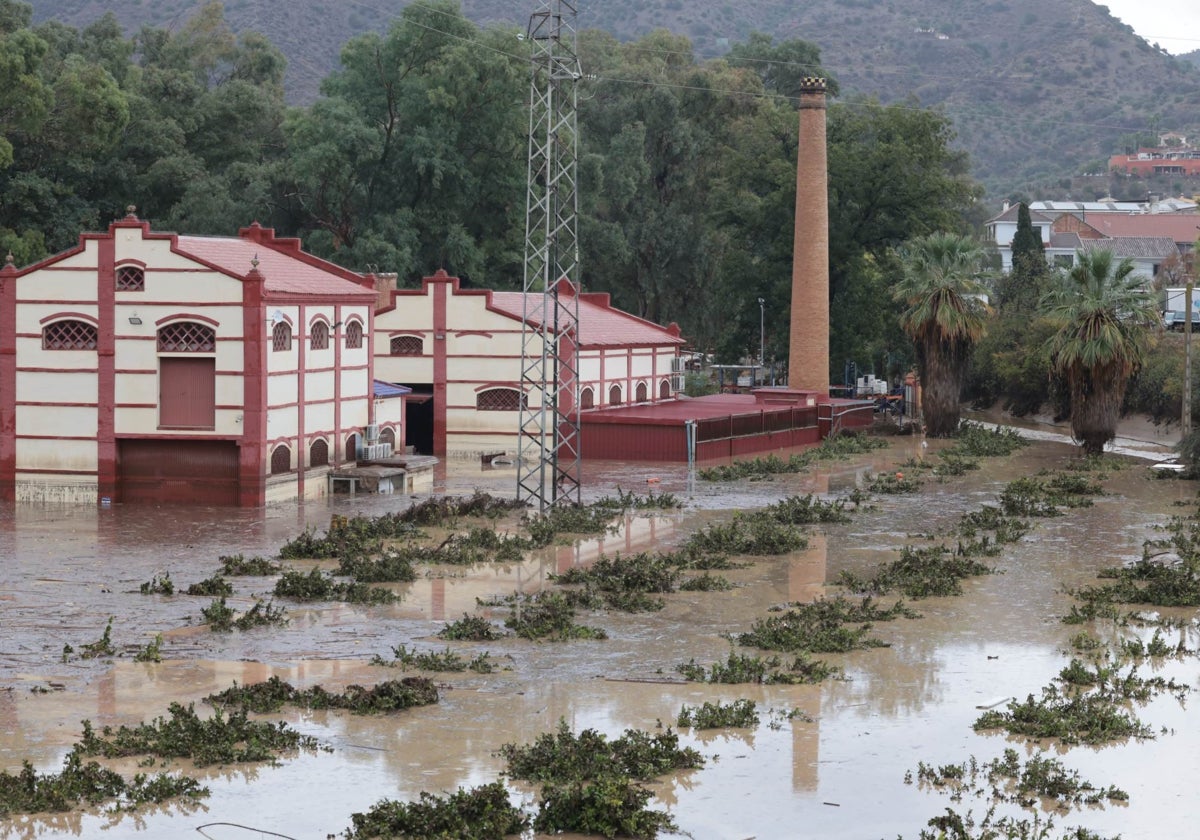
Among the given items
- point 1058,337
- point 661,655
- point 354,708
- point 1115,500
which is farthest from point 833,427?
point 354,708

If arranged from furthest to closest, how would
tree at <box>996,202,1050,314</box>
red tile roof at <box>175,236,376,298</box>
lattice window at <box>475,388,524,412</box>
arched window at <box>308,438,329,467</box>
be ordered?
tree at <box>996,202,1050,314</box> → lattice window at <box>475,388,524,412</box> → arched window at <box>308,438,329,467</box> → red tile roof at <box>175,236,376,298</box>

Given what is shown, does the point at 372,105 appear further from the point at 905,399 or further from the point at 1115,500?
the point at 1115,500

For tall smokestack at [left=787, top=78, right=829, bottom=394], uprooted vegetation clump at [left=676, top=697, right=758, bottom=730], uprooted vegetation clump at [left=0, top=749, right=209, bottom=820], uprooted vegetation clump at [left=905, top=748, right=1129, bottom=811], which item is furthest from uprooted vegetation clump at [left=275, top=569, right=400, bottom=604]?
tall smokestack at [left=787, top=78, right=829, bottom=394]

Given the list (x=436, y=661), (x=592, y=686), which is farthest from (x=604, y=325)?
(x=592, y=686)

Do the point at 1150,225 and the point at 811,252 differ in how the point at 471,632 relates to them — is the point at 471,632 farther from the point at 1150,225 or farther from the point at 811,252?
the point at 1150,225

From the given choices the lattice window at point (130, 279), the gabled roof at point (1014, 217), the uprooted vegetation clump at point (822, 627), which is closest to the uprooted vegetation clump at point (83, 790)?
the uprooted vegetation clump at point (822, 627)

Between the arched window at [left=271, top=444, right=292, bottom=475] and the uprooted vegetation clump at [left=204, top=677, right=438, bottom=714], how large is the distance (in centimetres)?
2167

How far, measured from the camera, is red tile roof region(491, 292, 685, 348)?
188 ft

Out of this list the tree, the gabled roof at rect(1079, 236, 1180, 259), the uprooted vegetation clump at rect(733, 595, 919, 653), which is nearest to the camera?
the uprooted vegetation clump at rect(733, 595, 919, 653)

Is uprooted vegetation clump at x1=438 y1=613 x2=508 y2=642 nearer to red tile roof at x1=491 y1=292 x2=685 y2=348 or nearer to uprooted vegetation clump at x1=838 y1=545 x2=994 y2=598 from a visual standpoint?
uprooted vegetation clump at x1=838 y1=545 x2=994 y2=598

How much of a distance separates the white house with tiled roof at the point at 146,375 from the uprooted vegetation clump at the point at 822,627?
18938mm

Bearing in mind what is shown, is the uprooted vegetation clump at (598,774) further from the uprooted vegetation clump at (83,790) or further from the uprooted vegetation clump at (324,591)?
the uprooted vegetation clump at (324,591)

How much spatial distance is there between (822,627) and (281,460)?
21388 mm

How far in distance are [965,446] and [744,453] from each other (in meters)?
8.17
